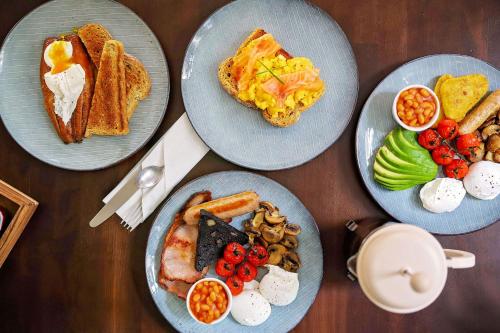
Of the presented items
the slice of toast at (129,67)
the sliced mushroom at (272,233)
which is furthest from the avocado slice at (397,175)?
the slice of toast at (129,67)

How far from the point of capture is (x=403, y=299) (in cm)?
167

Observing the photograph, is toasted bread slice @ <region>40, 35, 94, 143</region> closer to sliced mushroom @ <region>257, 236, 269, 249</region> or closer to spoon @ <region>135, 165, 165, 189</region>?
spoon @ <region>135, 165, 165, 189</region>

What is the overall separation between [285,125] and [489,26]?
111 cm

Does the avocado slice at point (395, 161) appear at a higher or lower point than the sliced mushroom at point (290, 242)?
higher

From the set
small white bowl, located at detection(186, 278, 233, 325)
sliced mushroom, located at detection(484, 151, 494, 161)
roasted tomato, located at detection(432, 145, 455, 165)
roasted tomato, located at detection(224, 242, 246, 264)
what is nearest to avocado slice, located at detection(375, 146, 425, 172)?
roasted tomato, located at detection(432, 145, 455, 165)

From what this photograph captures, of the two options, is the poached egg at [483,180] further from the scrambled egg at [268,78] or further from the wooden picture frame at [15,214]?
the wooden picture frame at [15,214]

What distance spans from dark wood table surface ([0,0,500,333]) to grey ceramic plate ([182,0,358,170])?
3.9 inches

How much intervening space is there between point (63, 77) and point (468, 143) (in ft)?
6.17

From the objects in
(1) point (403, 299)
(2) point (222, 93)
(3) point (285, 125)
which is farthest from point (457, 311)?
(2) point (222, 93)

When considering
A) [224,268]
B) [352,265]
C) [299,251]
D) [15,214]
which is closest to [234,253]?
[224,268]

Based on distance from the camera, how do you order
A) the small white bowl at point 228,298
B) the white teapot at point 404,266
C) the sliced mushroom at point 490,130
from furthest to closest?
the sliced mushroom at point 490,130
the small white bowl at point 228,298
the white teapot at point 404,266

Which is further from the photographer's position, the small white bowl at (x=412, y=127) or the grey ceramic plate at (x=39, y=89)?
the grey ceramic plate at (x=39, y=89)

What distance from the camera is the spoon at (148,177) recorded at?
206cm

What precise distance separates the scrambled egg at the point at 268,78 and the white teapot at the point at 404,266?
69 centimetres
